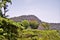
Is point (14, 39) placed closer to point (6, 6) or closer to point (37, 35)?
point (37, 35)

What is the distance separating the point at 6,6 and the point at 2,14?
546 millimetres

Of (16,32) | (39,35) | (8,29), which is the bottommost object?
(39,35)

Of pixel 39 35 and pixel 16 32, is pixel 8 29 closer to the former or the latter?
pixel 16 32

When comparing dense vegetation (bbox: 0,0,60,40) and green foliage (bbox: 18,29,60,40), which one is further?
green foliage (bbox: 18,29,60,40)

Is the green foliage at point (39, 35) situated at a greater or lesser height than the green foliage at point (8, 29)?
lesser

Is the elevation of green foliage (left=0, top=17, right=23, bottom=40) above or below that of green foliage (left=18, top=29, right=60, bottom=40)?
above

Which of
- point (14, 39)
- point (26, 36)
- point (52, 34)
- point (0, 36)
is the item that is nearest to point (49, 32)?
point (52, 34)

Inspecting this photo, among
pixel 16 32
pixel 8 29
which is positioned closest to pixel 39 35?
pixel 16 32

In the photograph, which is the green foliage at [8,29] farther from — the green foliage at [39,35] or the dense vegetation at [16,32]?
the green foliage at [39,35]

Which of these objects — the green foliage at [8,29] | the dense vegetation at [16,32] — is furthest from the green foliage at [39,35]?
the green foliage at [8,29]

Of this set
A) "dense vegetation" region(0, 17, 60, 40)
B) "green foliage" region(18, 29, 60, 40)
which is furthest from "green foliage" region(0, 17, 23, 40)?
"green foliage" region(18, 29, 60, 40)

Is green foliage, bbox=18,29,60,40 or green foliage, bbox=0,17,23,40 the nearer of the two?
green foliage, bbox=0,17,23,40

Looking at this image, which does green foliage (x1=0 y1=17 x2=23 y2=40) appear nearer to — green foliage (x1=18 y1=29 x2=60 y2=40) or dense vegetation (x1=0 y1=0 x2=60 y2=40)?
dense vegetation (x1=0 y1=0 x2=60 y2=40)

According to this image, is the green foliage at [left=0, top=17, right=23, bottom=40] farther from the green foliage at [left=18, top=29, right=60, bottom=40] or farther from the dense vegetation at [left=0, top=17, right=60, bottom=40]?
the green foliage at [left=18, top=29, right=60, bottom=40]
